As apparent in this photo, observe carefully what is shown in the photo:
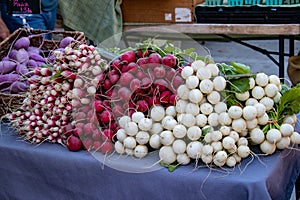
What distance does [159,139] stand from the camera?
147cm

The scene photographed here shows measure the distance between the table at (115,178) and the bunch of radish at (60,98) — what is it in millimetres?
53

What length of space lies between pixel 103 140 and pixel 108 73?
0.77 ft

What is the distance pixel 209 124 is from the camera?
1446 millimetres

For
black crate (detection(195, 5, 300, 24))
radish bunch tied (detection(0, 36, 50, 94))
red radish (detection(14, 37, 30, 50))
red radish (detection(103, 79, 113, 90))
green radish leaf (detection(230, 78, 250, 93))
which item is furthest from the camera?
black crate (detection(195, 5, 300, 24))

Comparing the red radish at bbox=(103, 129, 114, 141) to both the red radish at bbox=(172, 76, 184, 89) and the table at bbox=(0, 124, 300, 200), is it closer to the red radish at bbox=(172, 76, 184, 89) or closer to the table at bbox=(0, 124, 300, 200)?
the table at bbox=(0, 124, 300, 200)

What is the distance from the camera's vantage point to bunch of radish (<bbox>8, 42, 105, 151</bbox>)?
1.62 metres

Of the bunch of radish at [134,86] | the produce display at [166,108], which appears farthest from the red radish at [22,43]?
the bunch of radish at [134,86]

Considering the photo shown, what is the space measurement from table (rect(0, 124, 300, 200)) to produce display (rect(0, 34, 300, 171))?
0.04 m

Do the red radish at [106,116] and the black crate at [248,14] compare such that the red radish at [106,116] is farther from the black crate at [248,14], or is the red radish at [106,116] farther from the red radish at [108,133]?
the black crate at [248,14]

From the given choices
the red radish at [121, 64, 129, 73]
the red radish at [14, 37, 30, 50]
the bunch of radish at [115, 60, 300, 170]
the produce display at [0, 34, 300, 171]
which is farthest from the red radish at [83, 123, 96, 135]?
the red radish at [14, 37, 30, 50]

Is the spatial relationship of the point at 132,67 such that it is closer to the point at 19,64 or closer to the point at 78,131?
the point at 78,131

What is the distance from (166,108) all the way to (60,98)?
1.39 feet

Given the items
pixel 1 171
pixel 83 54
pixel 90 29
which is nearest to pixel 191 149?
pixel 83 54

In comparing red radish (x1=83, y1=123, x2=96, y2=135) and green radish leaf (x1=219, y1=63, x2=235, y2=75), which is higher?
green radish leaf (x1=219, y1=63, x2=235, y2=75)
